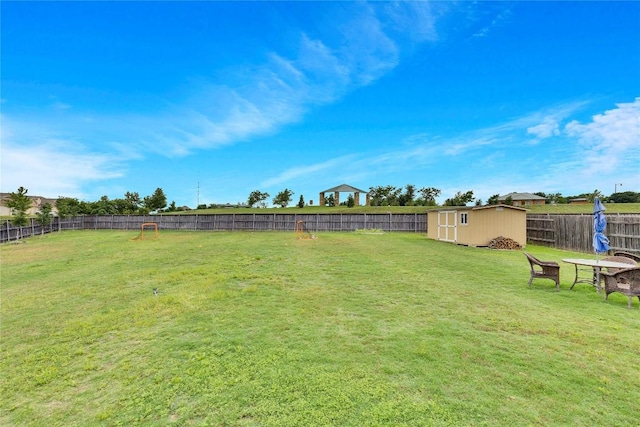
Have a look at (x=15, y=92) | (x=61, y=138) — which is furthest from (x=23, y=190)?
(x=15, y=92)

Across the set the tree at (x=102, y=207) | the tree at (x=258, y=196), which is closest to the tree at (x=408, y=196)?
the tree at (x=258, y=196)

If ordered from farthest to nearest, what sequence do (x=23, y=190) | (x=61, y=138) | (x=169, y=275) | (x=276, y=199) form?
1. (x=276, y=199)
2. (x=23, y=190)
3. (x=61, y=138)
4. (x=169, y=275)

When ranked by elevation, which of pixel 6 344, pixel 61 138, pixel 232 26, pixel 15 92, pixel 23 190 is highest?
pixel 232 26

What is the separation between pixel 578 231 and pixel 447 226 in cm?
595

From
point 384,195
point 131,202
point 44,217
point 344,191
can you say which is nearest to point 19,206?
point 44,217

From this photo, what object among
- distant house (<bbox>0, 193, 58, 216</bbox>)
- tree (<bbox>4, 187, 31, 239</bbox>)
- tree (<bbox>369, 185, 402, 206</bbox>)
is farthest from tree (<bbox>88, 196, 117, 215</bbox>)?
tree (<bbox>369, 185, 402, 206</bbox>)

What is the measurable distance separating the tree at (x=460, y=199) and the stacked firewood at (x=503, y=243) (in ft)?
71.6

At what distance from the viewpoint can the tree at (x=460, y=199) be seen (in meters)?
35.8

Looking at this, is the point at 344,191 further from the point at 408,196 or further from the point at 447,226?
the point at 447,226

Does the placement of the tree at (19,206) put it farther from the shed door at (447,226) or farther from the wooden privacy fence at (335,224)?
the shed door at (447,226)

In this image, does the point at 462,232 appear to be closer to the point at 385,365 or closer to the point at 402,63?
the point at 402,63

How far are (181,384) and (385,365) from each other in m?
2.00

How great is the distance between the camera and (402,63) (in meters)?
17.9

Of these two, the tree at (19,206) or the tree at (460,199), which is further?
the tree at (460,199)
